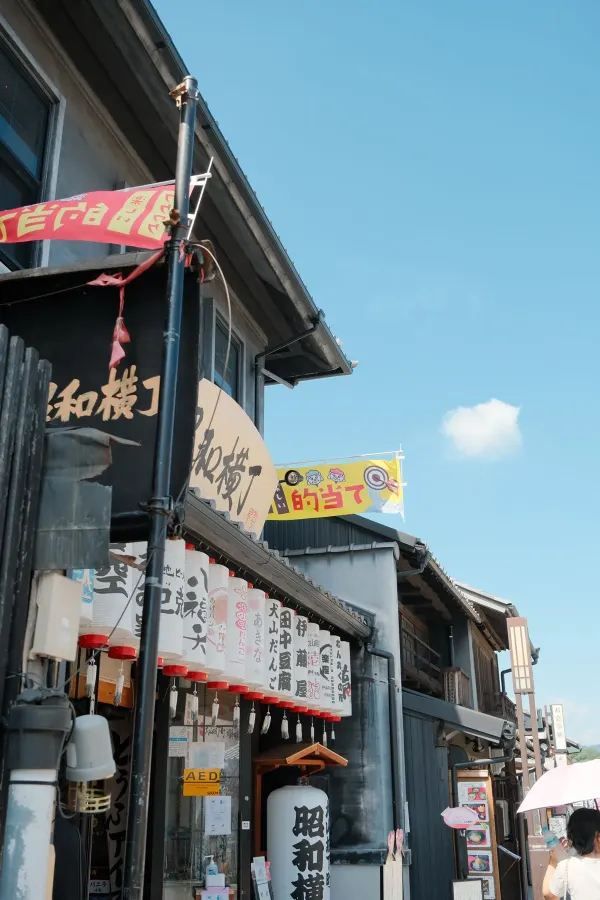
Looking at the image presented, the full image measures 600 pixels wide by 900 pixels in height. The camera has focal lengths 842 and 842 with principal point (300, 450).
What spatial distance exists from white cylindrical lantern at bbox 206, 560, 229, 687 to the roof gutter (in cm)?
34

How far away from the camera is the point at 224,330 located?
13703 millimetres

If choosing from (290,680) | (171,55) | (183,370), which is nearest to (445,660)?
(290,680)

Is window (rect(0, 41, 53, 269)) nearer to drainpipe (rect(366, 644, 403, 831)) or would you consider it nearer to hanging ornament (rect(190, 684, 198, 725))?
hanging ornament (rect(190, 684, 198, 725))

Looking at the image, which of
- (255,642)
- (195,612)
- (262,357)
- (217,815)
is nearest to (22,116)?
(195,612)

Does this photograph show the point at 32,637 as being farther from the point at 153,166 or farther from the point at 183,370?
the point at 153,166

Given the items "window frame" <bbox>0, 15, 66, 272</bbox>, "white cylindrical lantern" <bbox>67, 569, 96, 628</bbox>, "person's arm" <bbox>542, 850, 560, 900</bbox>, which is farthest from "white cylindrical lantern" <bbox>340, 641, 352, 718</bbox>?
Result: "window frame" <bbox>0, 15, 66, 272</bbox>


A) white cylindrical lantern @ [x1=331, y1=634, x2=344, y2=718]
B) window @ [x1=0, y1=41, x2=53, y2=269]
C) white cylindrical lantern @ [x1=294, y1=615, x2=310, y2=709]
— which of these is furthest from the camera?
white cylindrical lantern @ [x1=331, y1=634, x2=344, y2=718]

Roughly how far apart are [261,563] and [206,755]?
8.64ft

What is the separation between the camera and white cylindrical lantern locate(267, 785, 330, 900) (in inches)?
499

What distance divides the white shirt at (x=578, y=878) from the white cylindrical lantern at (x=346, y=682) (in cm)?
831

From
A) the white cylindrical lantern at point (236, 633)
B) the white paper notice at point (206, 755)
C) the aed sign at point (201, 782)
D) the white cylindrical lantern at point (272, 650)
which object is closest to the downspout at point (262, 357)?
the white cylindrical lantern at point (272, 650)

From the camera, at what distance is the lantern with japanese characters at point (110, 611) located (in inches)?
284

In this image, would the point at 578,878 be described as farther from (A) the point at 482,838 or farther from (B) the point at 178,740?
(A) the point at 482,838

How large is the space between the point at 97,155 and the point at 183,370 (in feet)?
18.8
